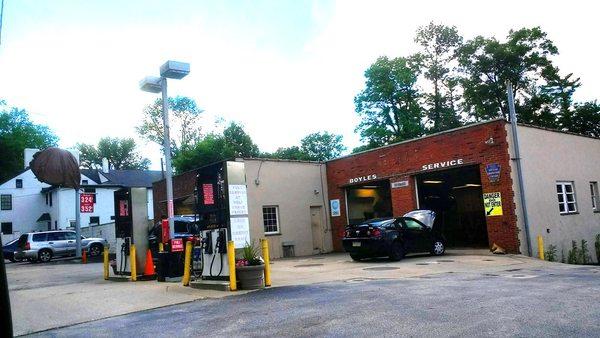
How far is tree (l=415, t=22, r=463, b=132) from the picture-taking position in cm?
4041

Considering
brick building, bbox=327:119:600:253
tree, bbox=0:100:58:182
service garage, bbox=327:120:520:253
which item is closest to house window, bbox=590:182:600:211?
brick building, bbox=327:119:600:253

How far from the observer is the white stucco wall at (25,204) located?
48.4 meters

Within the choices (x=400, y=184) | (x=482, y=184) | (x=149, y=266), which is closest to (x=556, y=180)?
(x=482, y=184)

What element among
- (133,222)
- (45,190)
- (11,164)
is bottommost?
(133,222)

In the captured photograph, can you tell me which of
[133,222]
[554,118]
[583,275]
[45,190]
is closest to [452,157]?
[583,275]

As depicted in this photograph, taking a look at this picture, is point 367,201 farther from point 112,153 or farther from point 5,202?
point 112,153

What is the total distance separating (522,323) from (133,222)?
449 inches

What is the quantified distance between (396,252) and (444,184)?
959 cm

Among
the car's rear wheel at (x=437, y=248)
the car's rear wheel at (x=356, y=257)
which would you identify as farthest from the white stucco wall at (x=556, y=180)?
the car's rear wheel at (x=356, y=257)

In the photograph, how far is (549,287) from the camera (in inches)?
321

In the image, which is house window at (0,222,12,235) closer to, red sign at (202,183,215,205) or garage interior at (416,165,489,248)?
garage interior at (416,165,489,248)

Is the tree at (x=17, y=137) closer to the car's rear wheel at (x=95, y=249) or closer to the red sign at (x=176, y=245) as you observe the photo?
the car's rear wheel at (x=95, y=249)

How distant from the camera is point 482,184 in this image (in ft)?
55.2

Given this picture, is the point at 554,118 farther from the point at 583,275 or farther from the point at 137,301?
the point at 137,301
